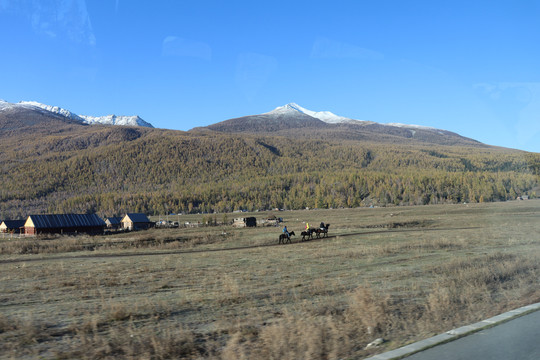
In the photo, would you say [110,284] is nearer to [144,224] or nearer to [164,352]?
[164,352]

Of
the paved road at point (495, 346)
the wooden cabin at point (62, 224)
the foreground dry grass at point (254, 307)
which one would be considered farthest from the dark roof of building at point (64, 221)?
the paved road at point (495, 346)

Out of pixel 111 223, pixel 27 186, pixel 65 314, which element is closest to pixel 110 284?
pixel 65 314

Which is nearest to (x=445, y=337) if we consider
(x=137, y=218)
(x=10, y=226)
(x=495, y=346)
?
(x=495, y=346)

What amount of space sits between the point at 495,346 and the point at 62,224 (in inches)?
3151

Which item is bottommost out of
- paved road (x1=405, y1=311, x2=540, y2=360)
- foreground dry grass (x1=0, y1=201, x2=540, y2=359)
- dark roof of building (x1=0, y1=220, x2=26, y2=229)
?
foreground dry grass (x1=0, y1=201, x2=540, y2=359)

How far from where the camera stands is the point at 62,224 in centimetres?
7600

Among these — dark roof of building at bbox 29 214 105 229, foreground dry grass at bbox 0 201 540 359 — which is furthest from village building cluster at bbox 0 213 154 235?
foreground dry grass at bbox 0 201 540 359

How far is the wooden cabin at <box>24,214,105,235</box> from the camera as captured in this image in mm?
72125

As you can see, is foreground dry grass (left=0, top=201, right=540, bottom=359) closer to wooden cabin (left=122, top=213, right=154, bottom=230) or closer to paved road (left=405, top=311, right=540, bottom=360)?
paved road (left=405, top=311, right=540, bottom=360)

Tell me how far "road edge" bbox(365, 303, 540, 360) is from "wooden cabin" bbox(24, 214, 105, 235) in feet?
250

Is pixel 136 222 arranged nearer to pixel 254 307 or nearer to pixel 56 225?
pixel 56 225

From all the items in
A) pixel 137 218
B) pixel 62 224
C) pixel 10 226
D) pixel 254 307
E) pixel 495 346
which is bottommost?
pixel 254 307

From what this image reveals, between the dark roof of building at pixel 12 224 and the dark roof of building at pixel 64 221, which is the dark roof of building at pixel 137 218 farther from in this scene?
the dark roof of building at pixel 12 224

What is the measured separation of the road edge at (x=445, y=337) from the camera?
5910 millimetres
